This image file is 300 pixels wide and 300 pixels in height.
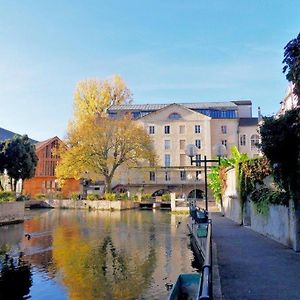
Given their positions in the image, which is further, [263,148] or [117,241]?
[117,241]

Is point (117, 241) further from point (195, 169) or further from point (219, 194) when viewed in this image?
point (195, 169)

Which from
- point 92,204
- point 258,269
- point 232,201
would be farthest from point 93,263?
point 92,204

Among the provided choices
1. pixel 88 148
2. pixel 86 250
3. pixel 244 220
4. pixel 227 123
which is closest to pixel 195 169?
pixel 227 123

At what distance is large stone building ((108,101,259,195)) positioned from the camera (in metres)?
66.6

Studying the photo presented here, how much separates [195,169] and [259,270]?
187ft

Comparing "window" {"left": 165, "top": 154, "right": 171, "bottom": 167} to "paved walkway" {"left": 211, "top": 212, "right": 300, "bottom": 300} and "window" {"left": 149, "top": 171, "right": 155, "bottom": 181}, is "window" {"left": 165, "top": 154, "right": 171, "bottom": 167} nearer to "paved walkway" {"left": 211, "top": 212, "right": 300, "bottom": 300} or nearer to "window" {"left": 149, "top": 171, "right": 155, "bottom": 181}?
"window" {"left": 149, "top": 171, "right": 155, "bottom": 181}

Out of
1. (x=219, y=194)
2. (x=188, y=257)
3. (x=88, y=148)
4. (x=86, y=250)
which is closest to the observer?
(x=188, y=257)

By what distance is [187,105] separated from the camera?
74188mm

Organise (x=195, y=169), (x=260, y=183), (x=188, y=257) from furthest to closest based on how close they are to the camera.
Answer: (x=195, y=169)
(x=260, y=183)
(x=188, y=257)

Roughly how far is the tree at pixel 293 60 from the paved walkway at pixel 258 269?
176 inches

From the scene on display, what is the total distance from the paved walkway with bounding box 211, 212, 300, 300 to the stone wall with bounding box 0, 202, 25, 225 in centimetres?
2233

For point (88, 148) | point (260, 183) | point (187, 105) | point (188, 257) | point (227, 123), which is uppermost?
point (187, 105)

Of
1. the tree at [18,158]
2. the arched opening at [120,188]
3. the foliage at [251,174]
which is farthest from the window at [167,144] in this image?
the foliage at [251,174]

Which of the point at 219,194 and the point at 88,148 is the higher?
the point at 88,148
